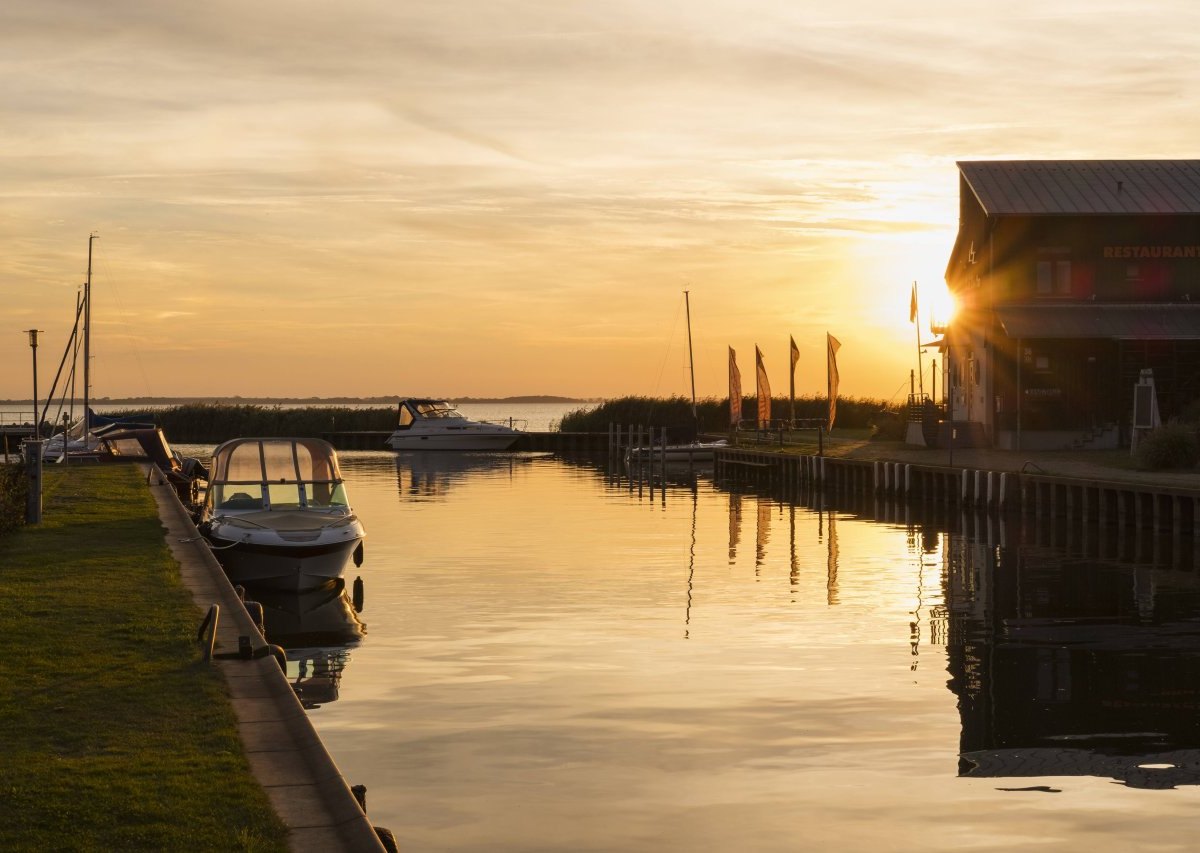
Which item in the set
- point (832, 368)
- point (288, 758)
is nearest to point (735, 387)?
point (832, 368)

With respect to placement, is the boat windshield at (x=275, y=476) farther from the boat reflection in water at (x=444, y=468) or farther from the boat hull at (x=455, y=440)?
the boat hull at (x=455, y=440)

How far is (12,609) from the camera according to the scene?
52.3 ft

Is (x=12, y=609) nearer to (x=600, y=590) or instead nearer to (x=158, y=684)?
(x=158, y=684)

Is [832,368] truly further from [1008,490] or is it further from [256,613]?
[256,613]

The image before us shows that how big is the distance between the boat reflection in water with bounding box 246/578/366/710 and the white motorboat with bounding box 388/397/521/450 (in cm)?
7298

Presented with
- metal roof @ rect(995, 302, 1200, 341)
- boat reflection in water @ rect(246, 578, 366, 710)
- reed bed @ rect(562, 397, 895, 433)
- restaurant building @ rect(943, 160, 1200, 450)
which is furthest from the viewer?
reed bed @ rect(562, 397, 895, 433)

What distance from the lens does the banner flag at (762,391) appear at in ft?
227

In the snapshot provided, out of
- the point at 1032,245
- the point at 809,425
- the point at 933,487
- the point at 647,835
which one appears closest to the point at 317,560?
the point at 647,835

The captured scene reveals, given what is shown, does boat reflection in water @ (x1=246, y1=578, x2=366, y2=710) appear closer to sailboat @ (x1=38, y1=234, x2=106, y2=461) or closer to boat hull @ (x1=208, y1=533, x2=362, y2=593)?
boat hull @ (x1=208, y1=533, x2=362, y2=593)

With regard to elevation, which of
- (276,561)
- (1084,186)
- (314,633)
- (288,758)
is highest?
(1084,186)

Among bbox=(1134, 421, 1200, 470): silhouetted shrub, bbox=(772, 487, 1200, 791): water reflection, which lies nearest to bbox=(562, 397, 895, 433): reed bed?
bbox=(1134, 421, 1200, 470): silhouetted shrub

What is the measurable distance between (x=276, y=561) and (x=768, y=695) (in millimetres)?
10235

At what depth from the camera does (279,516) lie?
953 inches

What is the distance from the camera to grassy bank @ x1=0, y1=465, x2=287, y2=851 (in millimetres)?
8203
